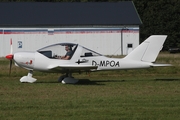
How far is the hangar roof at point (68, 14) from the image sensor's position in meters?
43.5

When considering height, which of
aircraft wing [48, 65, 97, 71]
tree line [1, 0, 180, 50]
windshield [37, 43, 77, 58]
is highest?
windshield [37, 43, 77, 58]

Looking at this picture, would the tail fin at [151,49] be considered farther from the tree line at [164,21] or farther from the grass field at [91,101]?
the tree line at [164,21]

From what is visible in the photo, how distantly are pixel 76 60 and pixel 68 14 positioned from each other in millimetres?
27906

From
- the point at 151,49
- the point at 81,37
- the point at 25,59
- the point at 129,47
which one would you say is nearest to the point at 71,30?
the point at 81,37

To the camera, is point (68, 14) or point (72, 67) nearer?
point (72, 67)

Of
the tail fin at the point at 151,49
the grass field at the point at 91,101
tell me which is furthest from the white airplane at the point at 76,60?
the grass field at the point at 91,101

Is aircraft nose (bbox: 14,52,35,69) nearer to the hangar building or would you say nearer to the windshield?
the windshield

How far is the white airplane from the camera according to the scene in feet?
55.0

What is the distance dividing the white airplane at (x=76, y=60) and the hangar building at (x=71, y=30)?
25.1m

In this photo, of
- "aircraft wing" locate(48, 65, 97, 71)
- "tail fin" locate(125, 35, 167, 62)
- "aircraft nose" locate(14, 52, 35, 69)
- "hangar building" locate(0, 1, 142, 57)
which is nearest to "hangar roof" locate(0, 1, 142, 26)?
"hangar building" locate(0, 1, 142, 57)

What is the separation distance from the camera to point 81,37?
43.6m

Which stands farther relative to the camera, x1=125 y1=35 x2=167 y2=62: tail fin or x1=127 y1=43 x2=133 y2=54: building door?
x1=127 y1=43 x2=133 y2=54: building door

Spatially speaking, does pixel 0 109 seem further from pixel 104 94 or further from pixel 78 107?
pixel 104 94

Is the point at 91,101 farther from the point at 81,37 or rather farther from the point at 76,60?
the point at 81,37
